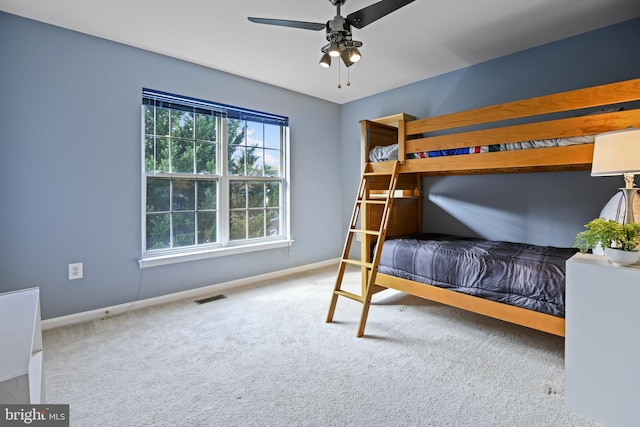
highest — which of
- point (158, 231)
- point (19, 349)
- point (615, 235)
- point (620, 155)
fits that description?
point (620, 155)

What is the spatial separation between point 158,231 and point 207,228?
50 cm

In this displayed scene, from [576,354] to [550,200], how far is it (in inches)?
71.4

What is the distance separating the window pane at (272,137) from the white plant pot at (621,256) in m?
3.34

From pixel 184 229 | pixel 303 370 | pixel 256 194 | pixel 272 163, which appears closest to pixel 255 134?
pixel 272 163

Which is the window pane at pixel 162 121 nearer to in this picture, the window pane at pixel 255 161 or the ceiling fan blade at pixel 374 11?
the window pane at pixel 255 161

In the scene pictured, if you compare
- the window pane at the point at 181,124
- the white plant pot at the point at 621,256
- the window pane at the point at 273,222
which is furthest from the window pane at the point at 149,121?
the white plant pot at the point at 621,256

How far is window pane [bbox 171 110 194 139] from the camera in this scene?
314 cm

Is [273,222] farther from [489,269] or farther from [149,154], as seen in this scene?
[489,269]

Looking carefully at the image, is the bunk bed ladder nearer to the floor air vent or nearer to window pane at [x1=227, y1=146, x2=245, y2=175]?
the floor air vent

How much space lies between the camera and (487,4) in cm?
223

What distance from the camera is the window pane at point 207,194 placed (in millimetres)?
3340

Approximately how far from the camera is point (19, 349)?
80 centimetres

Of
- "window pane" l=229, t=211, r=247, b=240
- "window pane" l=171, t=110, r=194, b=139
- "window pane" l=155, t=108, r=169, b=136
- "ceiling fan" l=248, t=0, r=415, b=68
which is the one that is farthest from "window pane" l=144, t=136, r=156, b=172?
"ceiling fan" l=248, t=0, r=415, b=68

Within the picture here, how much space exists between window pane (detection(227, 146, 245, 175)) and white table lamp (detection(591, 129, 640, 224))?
3.15 metres
